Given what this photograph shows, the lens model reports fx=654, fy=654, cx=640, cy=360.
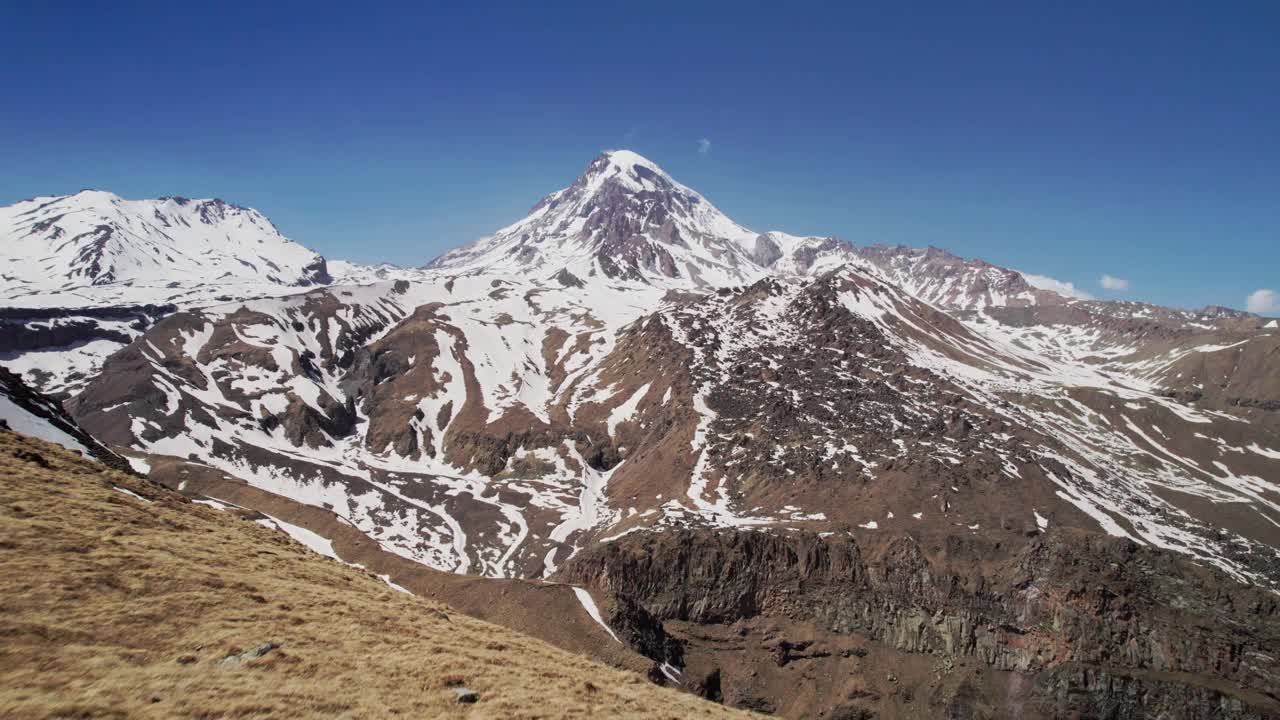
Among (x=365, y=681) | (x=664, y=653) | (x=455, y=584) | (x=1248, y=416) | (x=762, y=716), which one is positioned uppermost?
(x=1248, y=416)

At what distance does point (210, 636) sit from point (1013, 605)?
105 m

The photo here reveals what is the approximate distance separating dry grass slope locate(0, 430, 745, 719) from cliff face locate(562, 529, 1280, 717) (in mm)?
52722

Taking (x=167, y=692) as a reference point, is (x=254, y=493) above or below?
below

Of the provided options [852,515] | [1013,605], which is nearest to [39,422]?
[852,515]

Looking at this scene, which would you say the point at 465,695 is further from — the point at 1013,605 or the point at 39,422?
the point at 1013,605

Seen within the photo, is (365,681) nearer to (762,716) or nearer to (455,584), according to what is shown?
(762,716)

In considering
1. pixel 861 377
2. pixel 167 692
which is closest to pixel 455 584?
pixel 167 692

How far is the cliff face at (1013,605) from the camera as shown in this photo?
3356 inches

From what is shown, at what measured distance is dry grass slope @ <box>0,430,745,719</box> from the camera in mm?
18719

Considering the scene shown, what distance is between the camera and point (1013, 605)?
316 ft

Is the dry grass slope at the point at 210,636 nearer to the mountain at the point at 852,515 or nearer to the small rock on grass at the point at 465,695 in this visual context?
the small rock on grass at the point at 465,695

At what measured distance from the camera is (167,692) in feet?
61.0

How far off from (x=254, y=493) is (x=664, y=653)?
227ft

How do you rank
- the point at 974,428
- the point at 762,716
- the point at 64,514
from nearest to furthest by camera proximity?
the point at 64,514
the point at 762,716
the point at 974,428
